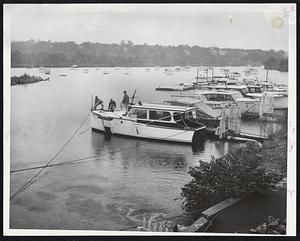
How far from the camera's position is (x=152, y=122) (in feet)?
8.39

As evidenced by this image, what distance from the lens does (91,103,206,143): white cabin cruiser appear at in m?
2.53

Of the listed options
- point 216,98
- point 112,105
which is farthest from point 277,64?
point 112,105

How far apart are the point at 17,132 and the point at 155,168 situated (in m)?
0.77

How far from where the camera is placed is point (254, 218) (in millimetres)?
2430

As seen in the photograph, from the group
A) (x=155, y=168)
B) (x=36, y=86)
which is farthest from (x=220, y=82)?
(x=36, y=86)

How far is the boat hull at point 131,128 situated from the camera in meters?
2.54

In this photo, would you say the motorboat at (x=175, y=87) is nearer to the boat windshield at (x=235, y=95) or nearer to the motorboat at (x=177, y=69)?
the motorboat at (x=177, y=69)

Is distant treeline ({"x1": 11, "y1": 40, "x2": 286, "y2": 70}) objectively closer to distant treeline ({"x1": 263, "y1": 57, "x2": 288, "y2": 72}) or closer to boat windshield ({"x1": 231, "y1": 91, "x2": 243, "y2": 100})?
distant treeline ({"x1": 263, "y1": 57, "x2": 288, "y2": 72})

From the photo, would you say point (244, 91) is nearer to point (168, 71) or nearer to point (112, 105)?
point (168, 71)

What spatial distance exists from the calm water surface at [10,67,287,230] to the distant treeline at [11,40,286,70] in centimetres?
5

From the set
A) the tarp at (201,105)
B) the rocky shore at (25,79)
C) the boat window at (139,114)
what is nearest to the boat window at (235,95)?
the tarp at (201,105)

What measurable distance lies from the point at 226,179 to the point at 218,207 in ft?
0.50

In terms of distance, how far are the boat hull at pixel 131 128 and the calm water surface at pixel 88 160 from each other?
35 mm

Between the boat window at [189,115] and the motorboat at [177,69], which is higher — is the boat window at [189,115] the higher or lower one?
the lower one
